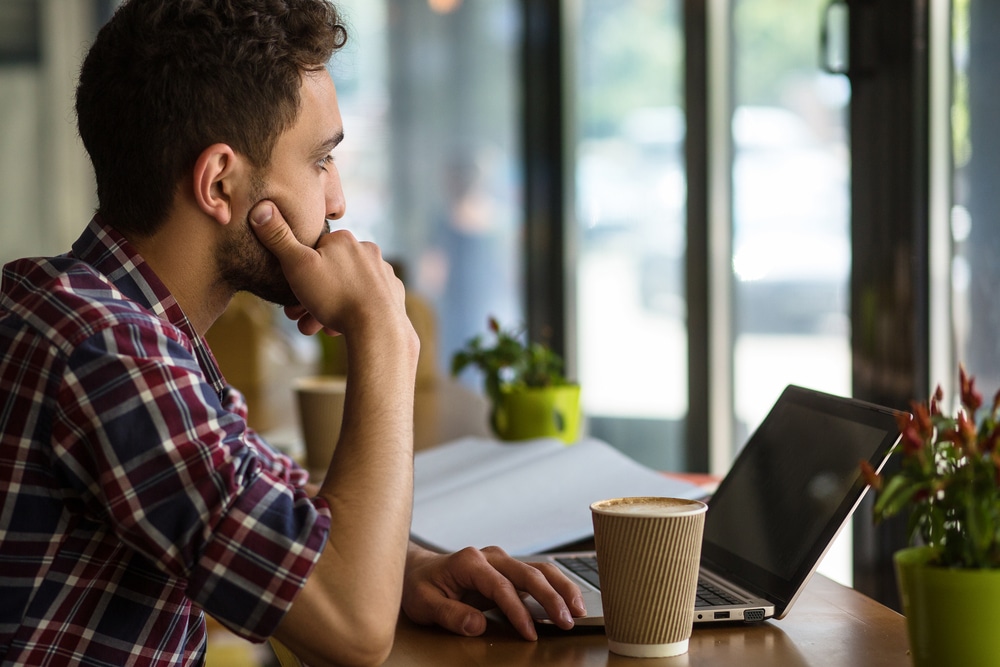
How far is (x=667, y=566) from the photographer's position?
31.5 inches

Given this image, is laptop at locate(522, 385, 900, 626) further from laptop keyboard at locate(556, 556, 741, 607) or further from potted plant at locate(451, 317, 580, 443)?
potted plant at locate(451, 317, 580, 443)

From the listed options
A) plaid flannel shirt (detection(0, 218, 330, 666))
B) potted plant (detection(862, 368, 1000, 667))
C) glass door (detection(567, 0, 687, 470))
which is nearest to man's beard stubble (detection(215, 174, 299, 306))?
plaid flannel shirt (detection(0, 218, 330, 666))

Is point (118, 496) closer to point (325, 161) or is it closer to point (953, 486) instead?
point (325, 161)

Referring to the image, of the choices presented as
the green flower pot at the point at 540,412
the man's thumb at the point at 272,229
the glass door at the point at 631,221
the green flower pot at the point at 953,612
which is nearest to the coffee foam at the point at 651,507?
the green flower pot at the point at 953,612

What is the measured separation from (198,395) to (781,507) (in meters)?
0.52

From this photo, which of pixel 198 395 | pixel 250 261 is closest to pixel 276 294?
pixel 250 261

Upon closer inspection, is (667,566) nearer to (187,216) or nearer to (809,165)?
(187,216)

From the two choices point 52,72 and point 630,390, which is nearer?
point 630,390

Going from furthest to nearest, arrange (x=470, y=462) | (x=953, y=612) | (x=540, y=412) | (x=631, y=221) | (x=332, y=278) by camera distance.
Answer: (x=631, y=221) → (x=540, y=412) → (x=470, y=462) → (x=332, y=278) → (x=953, y=612)

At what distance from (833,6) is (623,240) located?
1.00 meters

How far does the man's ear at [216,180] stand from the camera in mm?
996

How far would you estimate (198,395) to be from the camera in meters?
0.83

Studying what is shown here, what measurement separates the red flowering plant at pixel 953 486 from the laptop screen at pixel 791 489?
160mm

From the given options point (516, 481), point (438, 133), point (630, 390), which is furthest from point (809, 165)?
point (438, 133)
